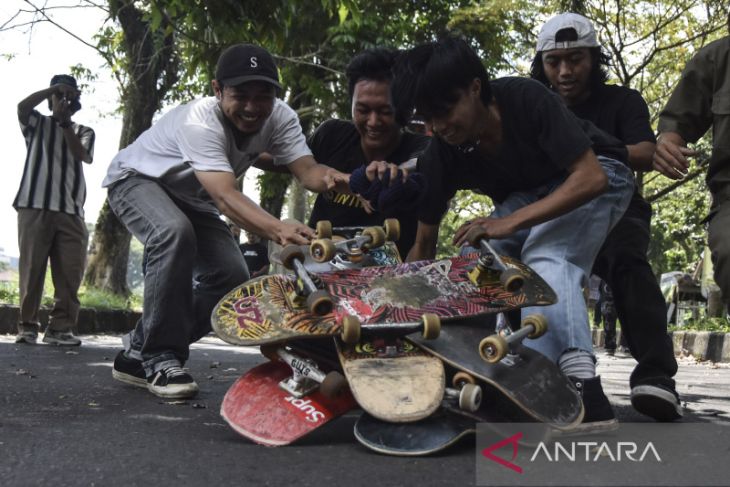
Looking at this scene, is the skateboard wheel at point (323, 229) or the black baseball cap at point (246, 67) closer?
the skateboard wheel at point (323, 229)

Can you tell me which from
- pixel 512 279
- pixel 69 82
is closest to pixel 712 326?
pixel 69 82

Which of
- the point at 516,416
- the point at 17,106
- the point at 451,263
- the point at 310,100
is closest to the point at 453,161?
the point at 451,263

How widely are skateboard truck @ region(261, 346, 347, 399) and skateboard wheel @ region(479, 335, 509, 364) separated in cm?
45

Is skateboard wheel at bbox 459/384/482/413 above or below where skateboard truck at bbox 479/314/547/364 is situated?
below

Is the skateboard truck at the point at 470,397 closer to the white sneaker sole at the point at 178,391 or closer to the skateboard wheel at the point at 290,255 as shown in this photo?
the skateboard wheel at the point at 290,255

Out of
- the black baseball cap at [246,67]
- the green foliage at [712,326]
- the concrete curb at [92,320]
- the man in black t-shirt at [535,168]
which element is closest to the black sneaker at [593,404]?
the man in black t-shirt at [535,168]

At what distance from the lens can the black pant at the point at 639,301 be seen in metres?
3.54

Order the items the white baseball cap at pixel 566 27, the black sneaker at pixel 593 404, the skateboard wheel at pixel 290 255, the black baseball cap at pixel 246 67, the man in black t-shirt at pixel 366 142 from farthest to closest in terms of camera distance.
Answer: the man in black t-shirt at pixel 366 142 → the white baseball cap at pixel 566 27 → the black baseball cap at pixel 246 67 → the skateboard wheel at pixel 290 255 → the black sneaker at pixel 593 404

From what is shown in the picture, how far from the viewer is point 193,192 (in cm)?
450

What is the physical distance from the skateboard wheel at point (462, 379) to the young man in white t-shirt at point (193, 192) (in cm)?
119

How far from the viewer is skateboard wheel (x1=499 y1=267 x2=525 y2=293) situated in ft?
9.62

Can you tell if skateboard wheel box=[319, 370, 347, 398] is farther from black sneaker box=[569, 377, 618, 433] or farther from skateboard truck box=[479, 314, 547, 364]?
black sneaker box=[569, 377, 618, 433]

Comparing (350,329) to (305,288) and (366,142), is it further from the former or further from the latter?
(366,142)

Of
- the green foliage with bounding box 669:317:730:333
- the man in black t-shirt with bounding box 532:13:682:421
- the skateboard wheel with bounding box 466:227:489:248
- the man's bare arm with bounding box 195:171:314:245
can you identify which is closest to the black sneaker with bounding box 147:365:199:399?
the man's bare arm with bounding box 195:171:314:245
